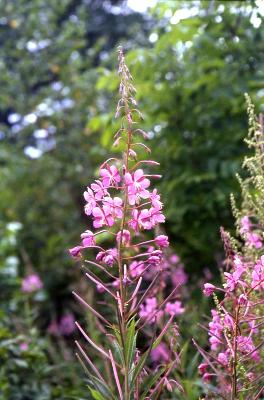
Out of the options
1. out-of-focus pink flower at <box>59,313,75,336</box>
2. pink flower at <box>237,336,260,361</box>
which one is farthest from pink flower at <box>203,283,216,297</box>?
out-of-focus pink flower at <box>59,313,75,336</box>

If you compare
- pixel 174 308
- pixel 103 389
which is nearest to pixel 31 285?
pixel 174 308

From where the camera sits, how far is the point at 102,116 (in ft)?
13.6

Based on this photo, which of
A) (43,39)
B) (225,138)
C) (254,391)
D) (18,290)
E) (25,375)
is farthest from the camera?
(43,39)

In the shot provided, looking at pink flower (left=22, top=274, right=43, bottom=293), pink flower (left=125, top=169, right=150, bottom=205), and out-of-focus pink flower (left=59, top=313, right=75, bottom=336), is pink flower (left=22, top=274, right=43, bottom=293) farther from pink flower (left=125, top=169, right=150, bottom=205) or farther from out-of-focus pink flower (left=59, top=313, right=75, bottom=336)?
pink flower (left=125, top=169, right=150, bottom=205)

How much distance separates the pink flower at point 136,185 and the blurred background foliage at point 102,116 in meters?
1.42

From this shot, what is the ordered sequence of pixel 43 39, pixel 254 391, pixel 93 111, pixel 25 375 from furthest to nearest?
1. pixel 43 39
2. pixel 93 111
3. pixel 25 375
4. pixel 254 391

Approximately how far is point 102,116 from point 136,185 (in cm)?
274

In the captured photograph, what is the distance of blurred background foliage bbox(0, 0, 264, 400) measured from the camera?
3.52 meters

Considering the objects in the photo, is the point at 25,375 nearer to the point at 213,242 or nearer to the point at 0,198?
the point at 213,242

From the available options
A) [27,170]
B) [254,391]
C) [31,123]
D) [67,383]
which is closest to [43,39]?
[31,123]

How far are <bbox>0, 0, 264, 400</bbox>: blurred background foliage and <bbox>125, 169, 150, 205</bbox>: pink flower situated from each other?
4.67ft

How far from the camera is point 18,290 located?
5.16m

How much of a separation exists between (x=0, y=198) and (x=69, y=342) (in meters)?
2.38

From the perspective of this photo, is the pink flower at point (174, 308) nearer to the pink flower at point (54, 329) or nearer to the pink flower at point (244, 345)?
the pink flower at point (244, 345)
